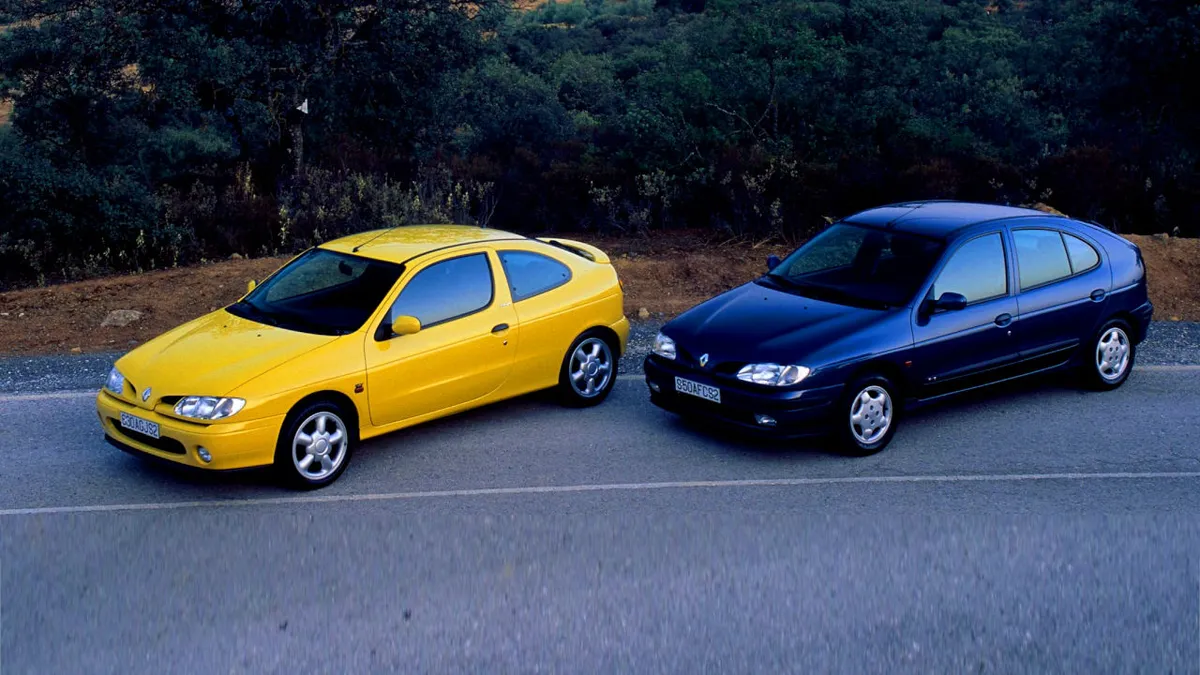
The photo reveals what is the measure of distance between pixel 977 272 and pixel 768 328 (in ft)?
5.82

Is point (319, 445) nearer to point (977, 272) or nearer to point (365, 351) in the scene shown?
point (365, 351)

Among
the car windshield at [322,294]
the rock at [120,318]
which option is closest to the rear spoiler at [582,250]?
the car windshield at [322,294]

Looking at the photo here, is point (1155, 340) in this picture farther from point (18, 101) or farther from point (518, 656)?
point (18, 101)

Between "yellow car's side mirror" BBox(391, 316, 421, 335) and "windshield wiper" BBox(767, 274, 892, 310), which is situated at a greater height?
"yellow car's side mirror" BBox(391, 316, 421, 335)

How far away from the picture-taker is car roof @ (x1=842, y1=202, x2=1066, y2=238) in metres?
9.57

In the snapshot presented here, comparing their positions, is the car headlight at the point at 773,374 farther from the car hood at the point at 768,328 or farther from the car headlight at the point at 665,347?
the car headlight at the point at 665,347

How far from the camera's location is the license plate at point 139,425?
7.75m

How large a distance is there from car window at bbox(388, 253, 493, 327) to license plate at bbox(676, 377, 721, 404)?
1.55m

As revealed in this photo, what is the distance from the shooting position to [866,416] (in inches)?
340

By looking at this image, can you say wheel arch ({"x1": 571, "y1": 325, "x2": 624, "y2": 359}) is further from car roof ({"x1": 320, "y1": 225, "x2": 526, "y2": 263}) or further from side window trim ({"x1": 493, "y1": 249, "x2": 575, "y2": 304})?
car roof ({"x1": 320, "y1": 225, "x2": 526, "y2": 263})

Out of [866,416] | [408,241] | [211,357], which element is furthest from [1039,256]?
[211,357]

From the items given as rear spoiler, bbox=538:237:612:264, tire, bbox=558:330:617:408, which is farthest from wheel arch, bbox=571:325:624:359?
rear spoiler, bbox=538:237:612:264

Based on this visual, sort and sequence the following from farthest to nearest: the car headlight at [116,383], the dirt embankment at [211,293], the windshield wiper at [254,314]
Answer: the dirt embankment at [211,293] < the windshield wiper at [254,314] < the car headlight at [116,383]

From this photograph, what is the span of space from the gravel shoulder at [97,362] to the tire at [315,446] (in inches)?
134
